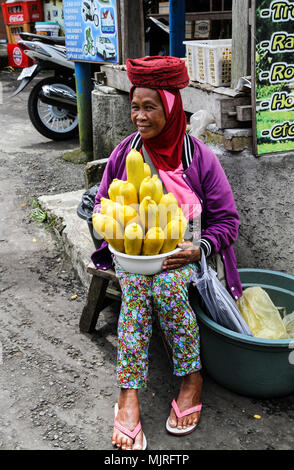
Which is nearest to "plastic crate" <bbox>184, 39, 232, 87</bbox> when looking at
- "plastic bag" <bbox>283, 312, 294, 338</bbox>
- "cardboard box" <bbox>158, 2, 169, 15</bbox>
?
"plastic bag" <bbox>283, 312, 294, 338</bbox>

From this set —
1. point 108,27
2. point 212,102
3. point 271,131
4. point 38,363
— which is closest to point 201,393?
point 38,363

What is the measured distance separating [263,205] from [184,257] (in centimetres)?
92

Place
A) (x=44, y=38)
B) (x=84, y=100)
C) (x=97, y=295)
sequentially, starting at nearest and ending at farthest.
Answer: (x=97, y=295)
(x=84, y=100)
(x=44, y=38)

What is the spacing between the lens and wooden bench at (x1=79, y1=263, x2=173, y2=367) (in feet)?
8.78

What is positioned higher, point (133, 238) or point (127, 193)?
point (127, 193)

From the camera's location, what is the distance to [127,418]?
2.18 m

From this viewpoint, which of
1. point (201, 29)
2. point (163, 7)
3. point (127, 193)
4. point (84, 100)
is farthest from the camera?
point (163, 7)

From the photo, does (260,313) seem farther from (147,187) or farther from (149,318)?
(147,187)

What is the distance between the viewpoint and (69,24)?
5.23m

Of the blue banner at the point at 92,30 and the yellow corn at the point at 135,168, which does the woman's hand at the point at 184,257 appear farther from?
the blue banner at the point at 92,30

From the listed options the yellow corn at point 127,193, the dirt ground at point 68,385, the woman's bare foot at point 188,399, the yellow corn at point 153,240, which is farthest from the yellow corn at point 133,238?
the dirt ground at point 68,385

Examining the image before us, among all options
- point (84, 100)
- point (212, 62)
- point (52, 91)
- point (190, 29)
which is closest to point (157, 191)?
point (212, 62)

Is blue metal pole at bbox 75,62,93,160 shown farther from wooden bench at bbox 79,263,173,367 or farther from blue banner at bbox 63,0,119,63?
wooden bench at bbox 79,263,173,367

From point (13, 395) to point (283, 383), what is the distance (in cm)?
137
